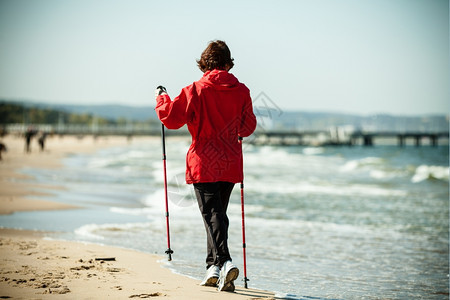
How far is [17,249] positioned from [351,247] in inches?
168

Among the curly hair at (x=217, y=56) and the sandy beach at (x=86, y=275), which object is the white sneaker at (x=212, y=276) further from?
the curly hair at (x=217, y=56)

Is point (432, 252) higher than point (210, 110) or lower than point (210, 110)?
lower

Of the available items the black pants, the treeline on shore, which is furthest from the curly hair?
the treeline on shore

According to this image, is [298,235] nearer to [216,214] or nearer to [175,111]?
[216,214]

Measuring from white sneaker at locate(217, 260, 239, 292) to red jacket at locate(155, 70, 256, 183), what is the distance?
64 cm

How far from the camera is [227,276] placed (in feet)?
13.3

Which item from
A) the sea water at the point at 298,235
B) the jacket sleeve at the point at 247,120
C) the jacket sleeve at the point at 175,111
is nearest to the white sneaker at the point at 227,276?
the sea water at the point at 298,235

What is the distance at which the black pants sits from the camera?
4.10 m

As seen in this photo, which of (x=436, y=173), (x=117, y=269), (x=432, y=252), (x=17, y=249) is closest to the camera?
(x=117, y=269)

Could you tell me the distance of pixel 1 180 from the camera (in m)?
14.3

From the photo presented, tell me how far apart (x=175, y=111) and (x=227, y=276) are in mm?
1265

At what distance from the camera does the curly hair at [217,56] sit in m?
4.16

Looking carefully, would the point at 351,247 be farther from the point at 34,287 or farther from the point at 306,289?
the point at 34,287

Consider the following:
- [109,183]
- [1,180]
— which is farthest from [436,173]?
[1,180]
